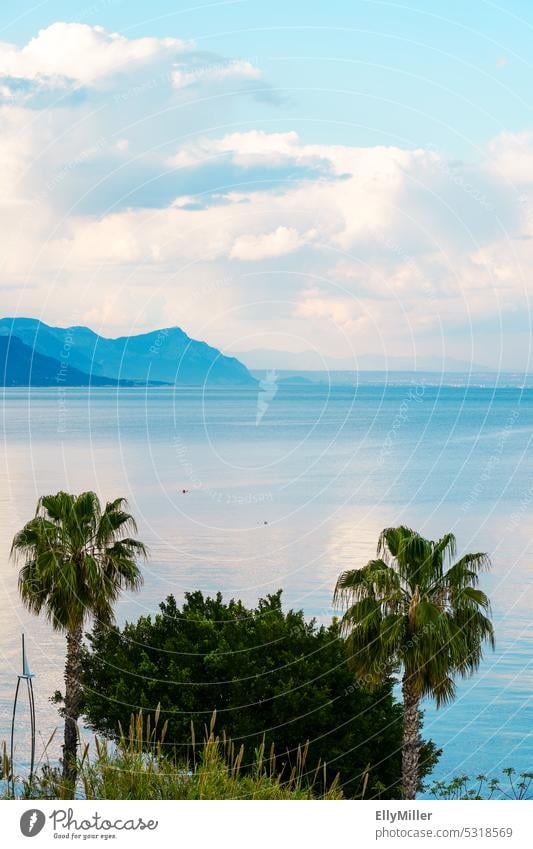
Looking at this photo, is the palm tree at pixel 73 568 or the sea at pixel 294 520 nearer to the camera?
the palm tree at pixel 73 568

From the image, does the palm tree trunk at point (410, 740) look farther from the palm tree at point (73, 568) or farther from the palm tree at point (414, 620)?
the palm tree at point (73, 568)

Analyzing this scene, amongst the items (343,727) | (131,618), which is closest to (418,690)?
(343,727)

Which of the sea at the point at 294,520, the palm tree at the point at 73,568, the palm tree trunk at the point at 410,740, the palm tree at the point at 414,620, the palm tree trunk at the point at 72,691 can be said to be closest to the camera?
the palm tree at the point at 414,620

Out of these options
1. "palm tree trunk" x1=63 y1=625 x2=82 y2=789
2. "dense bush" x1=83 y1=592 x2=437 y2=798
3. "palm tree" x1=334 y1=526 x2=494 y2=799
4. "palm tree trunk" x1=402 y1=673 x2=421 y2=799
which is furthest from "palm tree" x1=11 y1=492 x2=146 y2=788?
"palm tree trunk" x1=402 y1=673 x2=421 y2=799

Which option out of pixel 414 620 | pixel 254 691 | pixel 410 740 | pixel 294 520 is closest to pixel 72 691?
pixel 254 691

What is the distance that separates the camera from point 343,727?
98.6ft

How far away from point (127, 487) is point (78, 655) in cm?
9096

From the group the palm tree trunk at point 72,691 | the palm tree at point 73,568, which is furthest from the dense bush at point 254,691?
the palm tree at point 73,568

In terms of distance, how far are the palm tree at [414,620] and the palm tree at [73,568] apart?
22.9 feet

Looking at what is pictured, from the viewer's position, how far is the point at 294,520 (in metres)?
→ 106

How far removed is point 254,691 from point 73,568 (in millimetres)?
5510

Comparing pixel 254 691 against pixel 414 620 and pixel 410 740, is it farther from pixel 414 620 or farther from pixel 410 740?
pixel 414 620

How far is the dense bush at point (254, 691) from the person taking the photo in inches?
1163
